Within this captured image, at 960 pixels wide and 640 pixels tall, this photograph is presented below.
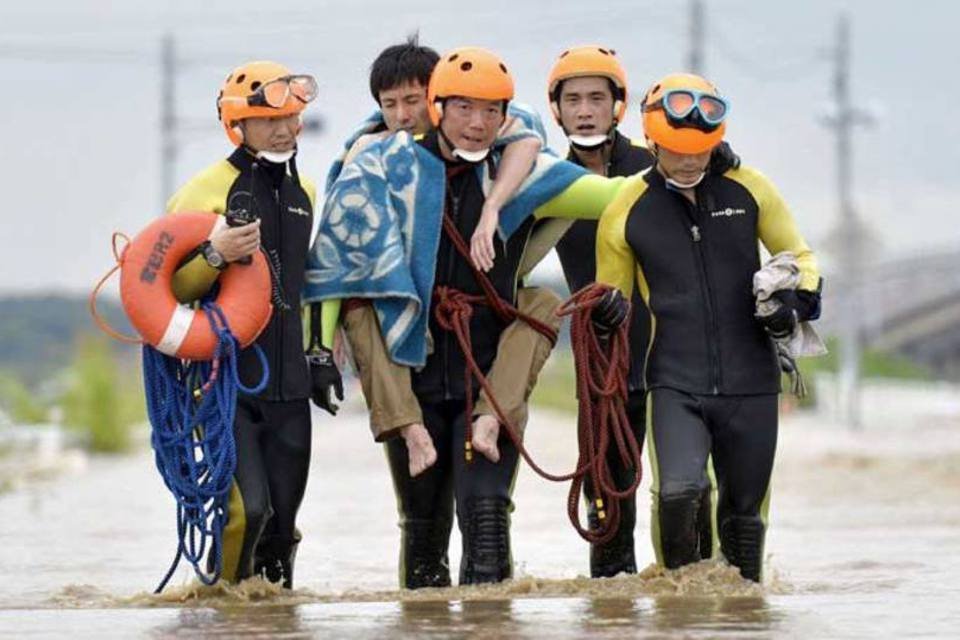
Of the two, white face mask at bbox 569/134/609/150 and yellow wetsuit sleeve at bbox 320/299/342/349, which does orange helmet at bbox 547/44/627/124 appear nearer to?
white face mask at bbox 569/134/609/150

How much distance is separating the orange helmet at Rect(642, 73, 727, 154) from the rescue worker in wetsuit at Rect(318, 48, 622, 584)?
0.34 m

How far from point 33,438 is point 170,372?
21090mm

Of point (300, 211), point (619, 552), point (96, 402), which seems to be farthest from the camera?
point (96, 402)

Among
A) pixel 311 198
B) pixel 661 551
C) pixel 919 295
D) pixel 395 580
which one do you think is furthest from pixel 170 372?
pixel 919 295

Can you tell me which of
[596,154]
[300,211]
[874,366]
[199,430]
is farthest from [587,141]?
[874,366]

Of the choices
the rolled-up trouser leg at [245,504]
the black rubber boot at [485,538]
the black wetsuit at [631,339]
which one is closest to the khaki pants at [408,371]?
the black rubber boot at [485,538]

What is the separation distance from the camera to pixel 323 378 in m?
10.2

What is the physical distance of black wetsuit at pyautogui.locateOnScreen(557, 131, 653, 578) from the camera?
10.9 meters

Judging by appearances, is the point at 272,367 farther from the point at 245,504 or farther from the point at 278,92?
the point at 278,92

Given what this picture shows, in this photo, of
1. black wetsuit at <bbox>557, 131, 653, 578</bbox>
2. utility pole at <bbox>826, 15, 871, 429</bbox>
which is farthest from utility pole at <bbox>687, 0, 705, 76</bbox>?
black wetsuit at <bbox>557, 131, 653, 578</bbox>

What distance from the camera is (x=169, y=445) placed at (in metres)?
10.3

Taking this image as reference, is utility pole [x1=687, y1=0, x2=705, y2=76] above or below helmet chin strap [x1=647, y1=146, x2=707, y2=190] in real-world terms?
above

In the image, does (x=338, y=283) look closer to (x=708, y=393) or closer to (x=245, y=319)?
(x=245, y=319)

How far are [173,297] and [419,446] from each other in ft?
3.51
